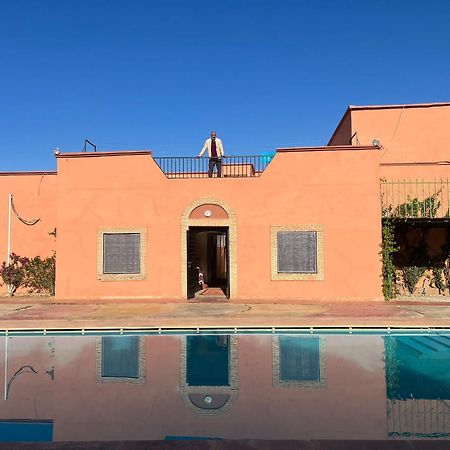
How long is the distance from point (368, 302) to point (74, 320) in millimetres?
8766

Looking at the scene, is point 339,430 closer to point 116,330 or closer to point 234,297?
point 116,330

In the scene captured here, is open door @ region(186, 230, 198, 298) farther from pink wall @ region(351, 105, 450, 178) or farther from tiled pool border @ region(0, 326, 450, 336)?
pink wall @ region(351, 105, 450, 178)

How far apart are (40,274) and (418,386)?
13944 mm

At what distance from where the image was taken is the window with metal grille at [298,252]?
14.0 meters

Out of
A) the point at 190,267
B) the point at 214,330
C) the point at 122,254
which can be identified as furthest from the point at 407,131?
the point at 122,254

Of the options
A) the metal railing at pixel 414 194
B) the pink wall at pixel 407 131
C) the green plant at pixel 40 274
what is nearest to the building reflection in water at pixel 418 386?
the metal railing at pixel 414 194

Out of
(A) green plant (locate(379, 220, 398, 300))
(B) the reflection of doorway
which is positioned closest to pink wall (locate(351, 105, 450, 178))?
(A) green plant (locate(379, 220, 398, 300))

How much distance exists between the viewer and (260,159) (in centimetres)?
1488

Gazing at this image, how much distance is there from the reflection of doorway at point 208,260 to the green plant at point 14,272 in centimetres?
647

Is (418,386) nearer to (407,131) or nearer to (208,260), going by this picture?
(407,131)

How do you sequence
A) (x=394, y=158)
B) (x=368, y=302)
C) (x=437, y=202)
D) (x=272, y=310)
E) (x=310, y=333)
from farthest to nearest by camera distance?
(x=394, y=158) < (x=437, y=202) < (x=368, y=302) < (x=272, y=310) < (x=310, y=333)

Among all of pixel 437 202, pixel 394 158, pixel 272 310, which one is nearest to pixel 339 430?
pixel 272 310

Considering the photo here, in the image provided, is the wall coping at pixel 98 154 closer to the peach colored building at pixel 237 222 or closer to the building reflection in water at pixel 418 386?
the peach colored building at pixel 237 222

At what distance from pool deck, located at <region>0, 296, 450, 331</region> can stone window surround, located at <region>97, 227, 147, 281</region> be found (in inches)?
32.7
